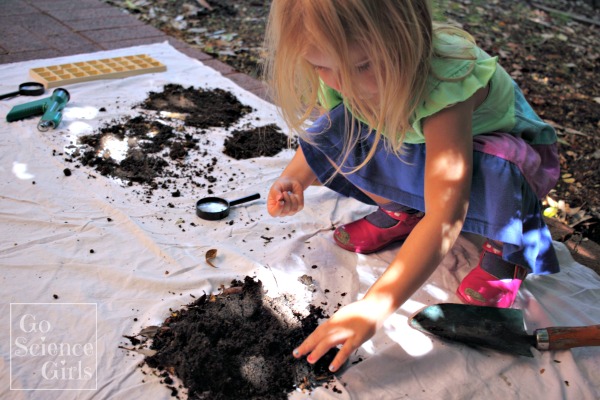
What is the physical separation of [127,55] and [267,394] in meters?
2.68

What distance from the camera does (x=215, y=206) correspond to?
2246 mm

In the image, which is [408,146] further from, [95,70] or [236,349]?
[95,70]

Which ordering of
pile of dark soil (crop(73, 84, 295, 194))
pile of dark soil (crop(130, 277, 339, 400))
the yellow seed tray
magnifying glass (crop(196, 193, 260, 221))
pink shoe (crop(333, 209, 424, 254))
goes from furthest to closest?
the yellow seed tray
pile of dark soil (crop(73, 84, 295, 194))
magnifying glass (crop(196, 193, 260, 221))
pink shoe (crop(333, 209, 424, 254))
pile of dark soil (crop(130, 277, 339, 400))

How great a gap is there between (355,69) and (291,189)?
0.66 metres

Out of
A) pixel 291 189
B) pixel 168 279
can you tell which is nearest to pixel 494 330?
pixel 291 189

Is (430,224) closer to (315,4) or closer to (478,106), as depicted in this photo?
(478,106)

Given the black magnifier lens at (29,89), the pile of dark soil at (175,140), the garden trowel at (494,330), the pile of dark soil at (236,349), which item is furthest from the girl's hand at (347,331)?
the black magnifier lens at (29,89)

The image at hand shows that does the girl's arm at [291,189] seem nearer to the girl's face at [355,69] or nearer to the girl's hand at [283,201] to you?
the girl's hand at [283,201]

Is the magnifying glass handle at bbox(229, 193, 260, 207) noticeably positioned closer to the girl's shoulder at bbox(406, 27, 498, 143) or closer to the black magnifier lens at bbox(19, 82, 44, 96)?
the girl's shoulder at bbox(406, 27, 498, 143)

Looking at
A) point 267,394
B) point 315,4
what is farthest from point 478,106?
point 267,394

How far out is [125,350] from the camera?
1570 mm

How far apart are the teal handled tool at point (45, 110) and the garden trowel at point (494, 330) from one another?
188cm

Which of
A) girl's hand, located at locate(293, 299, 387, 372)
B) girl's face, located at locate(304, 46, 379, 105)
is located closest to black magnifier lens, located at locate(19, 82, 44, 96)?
girl's face, located at locate(304, 46, 379, 105)

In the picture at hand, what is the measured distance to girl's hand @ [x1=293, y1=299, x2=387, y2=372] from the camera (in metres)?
1.35
